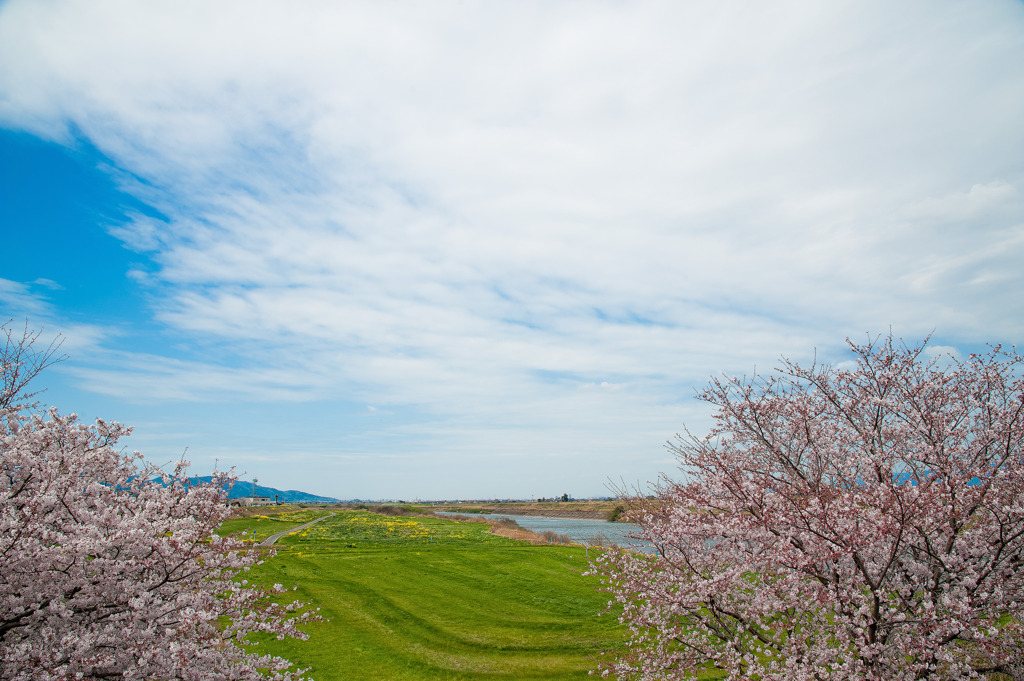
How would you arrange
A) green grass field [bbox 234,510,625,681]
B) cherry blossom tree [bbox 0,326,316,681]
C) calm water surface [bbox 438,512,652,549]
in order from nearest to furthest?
1. cherry blossom tree [bbox 0,326,316,681]
2. calm water surface [bbox 438,512,652,549]
3. green grass field [bbox 234,510,625,681]

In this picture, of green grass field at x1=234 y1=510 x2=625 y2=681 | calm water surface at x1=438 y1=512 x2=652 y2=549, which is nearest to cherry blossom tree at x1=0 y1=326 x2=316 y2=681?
calm water surface at x1=438 y1=512 x2=652 y2=549

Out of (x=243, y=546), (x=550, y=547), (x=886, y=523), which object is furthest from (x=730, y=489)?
(x=550, y=547)

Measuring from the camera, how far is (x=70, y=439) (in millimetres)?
7730

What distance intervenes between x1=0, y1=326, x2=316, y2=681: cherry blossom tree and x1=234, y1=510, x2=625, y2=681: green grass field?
28.2ft

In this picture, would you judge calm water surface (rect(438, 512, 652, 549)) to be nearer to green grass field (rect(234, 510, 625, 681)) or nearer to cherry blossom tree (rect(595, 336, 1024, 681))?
cherry blossom tree (rect(595, 336, 1024, 681))

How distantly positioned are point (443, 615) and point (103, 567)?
16.7 m

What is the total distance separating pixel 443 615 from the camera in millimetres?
20484

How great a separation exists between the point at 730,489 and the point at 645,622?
4298mm

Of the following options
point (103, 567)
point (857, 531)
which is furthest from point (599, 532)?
point (103, 567)

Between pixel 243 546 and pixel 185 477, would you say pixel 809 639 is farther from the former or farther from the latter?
pixel 185 477

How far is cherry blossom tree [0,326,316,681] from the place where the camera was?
5762mm

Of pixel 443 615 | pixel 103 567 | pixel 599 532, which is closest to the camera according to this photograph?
pixel 103 567

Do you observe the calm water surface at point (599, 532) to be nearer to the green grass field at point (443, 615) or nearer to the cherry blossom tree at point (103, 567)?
the green grass field at point (443, 615)

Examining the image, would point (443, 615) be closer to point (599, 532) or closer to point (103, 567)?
point (599, 532)
